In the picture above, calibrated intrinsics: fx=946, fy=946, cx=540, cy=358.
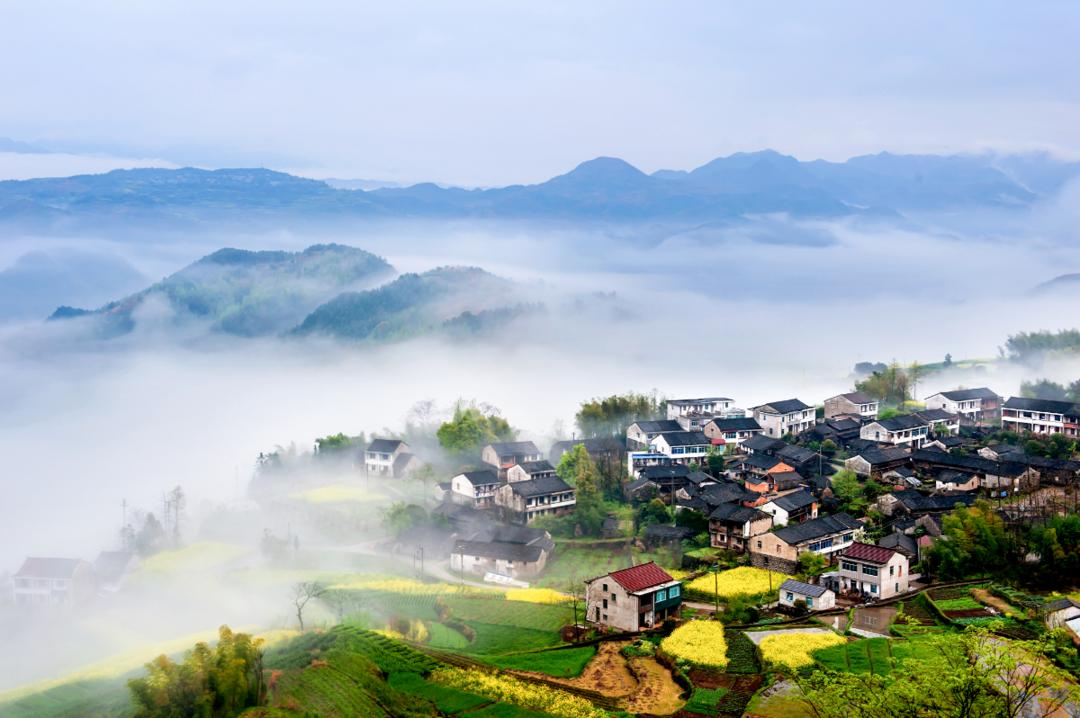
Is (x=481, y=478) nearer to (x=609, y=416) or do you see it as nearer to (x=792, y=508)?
(x=609, y=416)

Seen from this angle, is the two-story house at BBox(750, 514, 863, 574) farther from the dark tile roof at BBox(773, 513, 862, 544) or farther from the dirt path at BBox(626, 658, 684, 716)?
the dirt path at BBox(626, 658, 684, 716)

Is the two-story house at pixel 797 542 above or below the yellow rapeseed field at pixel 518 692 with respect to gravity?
above

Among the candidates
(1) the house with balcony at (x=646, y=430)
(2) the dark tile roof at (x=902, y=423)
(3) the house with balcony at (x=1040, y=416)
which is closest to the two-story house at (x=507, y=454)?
(1) the house with balcony at (x=646, y=430)

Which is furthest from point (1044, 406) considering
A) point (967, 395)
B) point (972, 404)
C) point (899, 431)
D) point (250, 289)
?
point (250, 289)

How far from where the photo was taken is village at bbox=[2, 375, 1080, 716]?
25.0 m

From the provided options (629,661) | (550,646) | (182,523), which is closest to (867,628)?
(629,661)

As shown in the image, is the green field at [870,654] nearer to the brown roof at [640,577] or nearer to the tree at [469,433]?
the brown roof at [640,577]

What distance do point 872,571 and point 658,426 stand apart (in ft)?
65.4

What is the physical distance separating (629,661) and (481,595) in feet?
25.4

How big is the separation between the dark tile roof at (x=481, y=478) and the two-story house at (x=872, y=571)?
1696 cm

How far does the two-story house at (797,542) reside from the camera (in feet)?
103

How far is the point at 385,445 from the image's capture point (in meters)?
48.2

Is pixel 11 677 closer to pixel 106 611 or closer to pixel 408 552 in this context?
pixel 106 611

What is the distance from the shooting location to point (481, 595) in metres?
31.1
